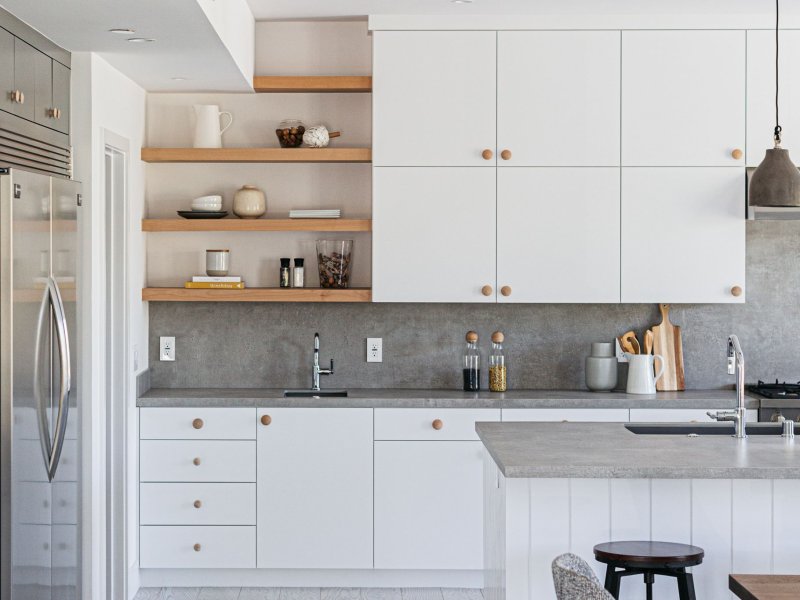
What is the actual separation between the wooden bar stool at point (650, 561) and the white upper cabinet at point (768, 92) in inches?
95.5

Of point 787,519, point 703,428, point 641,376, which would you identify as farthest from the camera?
point 641,376

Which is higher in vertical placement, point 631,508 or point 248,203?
point 248,203

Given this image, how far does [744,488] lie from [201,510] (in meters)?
2.54

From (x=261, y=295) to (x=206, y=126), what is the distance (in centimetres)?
86

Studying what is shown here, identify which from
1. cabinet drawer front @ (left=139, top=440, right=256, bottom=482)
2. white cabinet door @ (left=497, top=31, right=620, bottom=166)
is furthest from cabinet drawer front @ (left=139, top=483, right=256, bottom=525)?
white cabinet door @ (left=497, top=31, right=620, bottom=166)

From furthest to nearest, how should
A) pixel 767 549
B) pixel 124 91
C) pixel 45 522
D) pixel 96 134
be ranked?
pixel 124 91 → pixel 96 134 → pixel 45 522 → pixel 767 549

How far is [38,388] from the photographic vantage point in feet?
10.6

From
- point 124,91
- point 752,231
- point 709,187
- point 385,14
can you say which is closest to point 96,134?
point 124,91

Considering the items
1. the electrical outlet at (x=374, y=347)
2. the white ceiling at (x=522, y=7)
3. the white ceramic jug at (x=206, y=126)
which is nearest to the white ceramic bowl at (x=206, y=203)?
the white ceramic jug at (x=206, y=126)

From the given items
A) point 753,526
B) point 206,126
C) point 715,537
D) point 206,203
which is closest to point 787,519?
point 753,526

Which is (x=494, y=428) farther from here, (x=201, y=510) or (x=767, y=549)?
(x=201, y=510)

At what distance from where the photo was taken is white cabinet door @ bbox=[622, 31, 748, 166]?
463 centimetres

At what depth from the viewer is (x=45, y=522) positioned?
329cm

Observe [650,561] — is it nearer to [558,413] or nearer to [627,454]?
[627,454]
